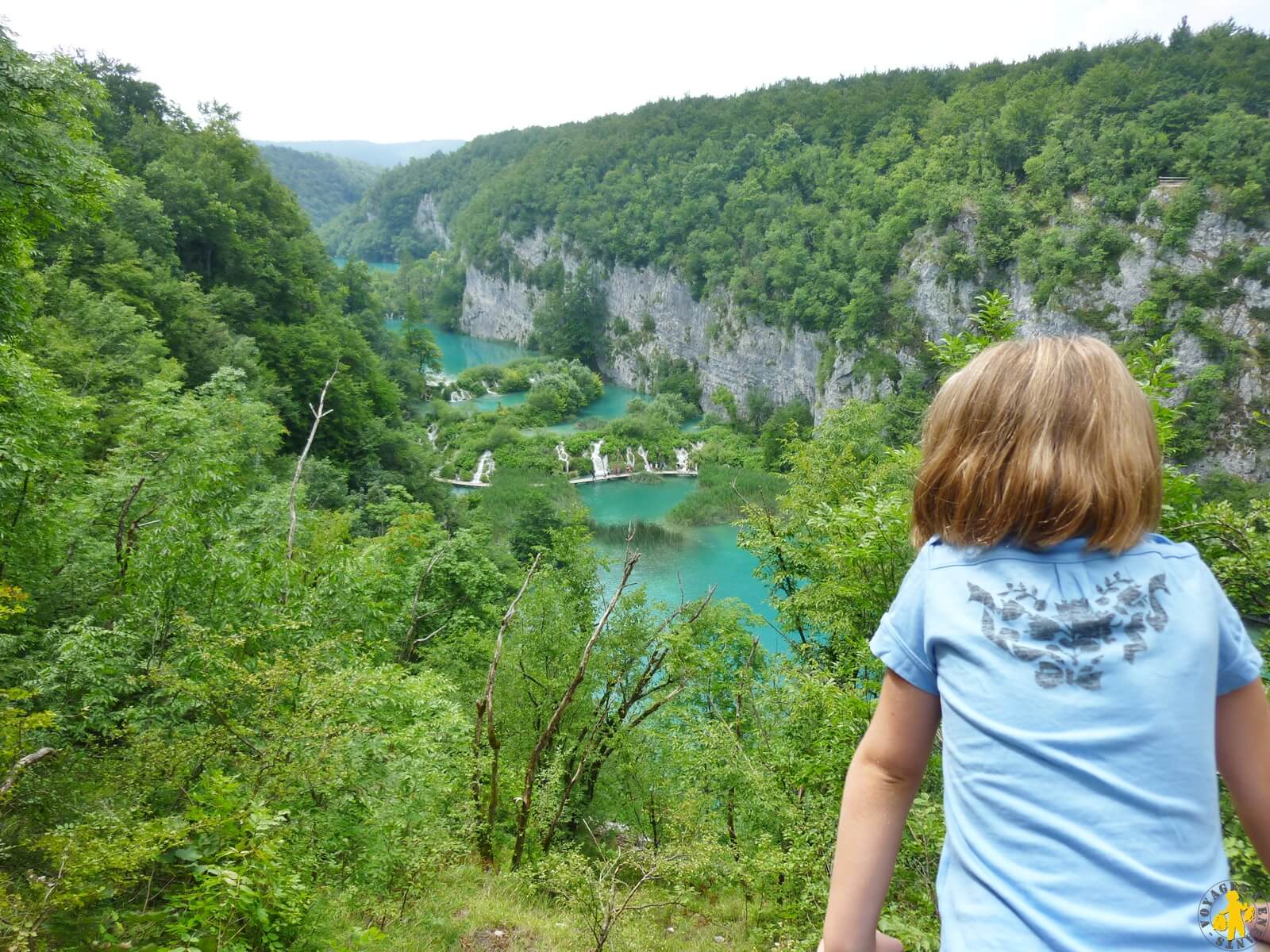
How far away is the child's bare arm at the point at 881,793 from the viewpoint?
38.3 inches

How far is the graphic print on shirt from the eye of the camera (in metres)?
0.89

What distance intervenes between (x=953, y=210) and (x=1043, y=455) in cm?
5288

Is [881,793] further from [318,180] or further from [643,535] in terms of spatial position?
[318,180]

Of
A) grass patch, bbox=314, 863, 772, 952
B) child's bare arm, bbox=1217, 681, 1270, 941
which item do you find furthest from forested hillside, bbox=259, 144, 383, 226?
child's bare arm, bbox=1217, 681, 1270, 941

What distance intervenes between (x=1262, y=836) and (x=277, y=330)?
103 ft

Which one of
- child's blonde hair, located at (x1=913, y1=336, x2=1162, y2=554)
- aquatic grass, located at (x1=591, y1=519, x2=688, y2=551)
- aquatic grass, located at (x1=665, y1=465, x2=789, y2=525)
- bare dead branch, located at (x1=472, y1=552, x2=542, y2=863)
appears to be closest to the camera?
child's blonde hair, located at (x1=913, y1=336, x2=1162, y2=554)

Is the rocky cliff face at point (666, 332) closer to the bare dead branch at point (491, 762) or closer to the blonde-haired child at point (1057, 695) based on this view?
the bare dead branch at point (491, 762)

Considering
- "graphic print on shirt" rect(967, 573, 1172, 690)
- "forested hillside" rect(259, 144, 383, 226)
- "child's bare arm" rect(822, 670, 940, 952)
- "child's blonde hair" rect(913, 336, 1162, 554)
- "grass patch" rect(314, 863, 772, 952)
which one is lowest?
"grass patch" rect(314, 863, 772, 952)

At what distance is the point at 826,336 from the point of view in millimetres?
51750

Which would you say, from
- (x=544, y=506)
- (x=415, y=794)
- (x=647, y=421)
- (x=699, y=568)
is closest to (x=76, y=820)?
(x=415, y=794)

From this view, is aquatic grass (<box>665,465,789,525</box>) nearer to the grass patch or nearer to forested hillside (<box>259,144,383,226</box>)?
the grass patch

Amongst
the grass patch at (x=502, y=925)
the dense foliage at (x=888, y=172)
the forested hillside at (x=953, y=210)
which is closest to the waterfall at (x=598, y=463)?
the forested hillside at (x=953, y=210)

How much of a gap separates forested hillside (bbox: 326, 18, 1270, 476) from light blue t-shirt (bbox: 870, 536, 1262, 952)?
23.9 metres

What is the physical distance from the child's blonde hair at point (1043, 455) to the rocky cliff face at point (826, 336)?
23330 mm
